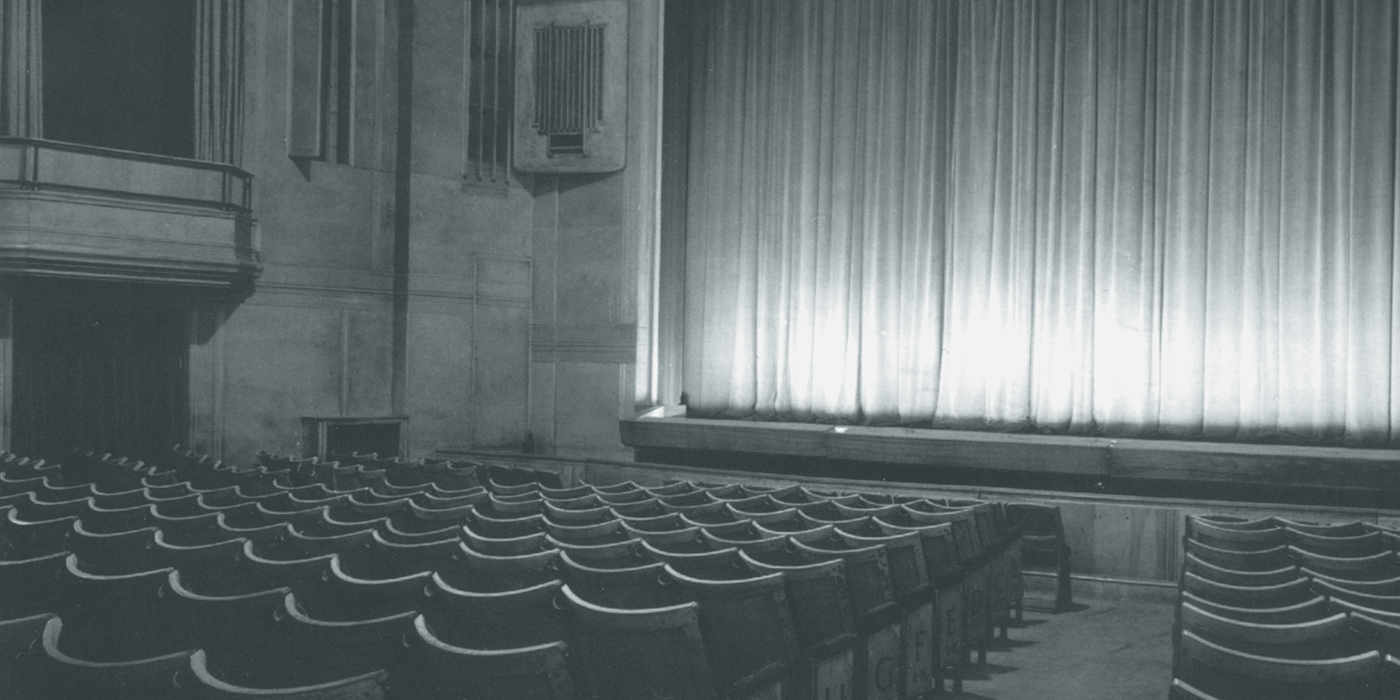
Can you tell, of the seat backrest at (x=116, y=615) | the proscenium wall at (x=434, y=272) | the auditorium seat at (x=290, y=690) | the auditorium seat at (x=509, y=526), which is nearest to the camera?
the auditorium seat at (x=290, y=690)

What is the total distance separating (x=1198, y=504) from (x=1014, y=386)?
8.96 feet

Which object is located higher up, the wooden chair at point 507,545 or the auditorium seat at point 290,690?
the auditorium seat at point 290,690

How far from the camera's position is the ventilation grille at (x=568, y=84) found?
34.4 ft

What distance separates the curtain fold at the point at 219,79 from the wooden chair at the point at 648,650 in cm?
785

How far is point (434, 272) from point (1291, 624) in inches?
328

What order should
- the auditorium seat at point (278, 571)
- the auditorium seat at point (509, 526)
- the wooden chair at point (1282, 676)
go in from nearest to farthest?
1. the wooden chair at point (1282, 676)
2. the auditorium seat at point (278, 571)
3. the auditorium seat at point (509, 526)

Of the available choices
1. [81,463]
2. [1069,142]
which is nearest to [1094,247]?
[1069,142]

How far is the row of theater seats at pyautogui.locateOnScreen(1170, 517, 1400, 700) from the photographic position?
260 centimetres

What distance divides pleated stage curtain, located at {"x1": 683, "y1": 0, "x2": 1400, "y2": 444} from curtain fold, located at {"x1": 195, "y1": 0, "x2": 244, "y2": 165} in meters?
4.06

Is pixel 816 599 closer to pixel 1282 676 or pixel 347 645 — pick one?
pixel 1282 676

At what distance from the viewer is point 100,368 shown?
9180mm

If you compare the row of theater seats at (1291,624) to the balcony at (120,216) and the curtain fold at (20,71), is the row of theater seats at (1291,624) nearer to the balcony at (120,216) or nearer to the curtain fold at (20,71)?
the balcony at (120,216)

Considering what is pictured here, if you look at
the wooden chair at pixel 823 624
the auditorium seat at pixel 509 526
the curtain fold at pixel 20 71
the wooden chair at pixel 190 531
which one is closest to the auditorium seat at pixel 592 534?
the auditorium seat at pixel 509 526

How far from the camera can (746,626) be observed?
11.0 feet
